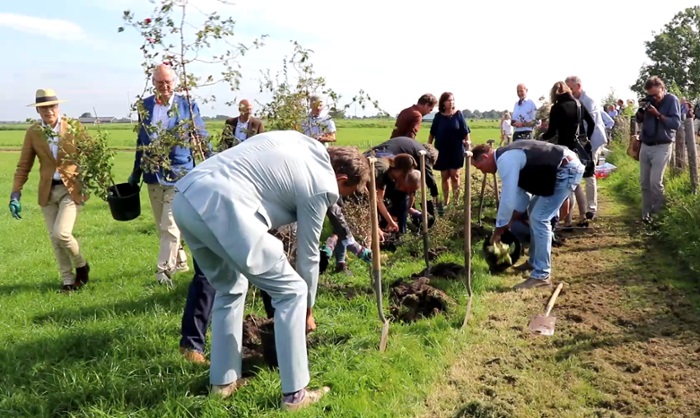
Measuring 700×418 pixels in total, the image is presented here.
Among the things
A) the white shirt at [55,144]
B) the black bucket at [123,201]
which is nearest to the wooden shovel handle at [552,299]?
the black bucket at [123,201]

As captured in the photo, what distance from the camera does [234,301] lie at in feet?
11.0

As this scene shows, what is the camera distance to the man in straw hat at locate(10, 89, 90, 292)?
230 inches

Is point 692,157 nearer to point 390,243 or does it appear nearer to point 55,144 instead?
point 390,243

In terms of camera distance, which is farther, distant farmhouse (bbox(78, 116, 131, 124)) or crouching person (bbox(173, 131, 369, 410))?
distant farmhouse (bbox(78, 116, 131, 124))

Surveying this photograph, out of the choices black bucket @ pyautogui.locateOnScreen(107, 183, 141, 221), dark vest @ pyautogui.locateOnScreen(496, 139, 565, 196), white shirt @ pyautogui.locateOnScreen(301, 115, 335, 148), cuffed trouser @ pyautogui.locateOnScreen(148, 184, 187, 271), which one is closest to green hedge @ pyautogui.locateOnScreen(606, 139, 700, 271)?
dark vest @ pyautogui.locateOnScreen(496, 139, 565, 196)

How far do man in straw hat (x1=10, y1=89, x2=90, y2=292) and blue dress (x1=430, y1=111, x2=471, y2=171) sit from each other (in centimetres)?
521

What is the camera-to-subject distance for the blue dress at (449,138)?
28.8ft

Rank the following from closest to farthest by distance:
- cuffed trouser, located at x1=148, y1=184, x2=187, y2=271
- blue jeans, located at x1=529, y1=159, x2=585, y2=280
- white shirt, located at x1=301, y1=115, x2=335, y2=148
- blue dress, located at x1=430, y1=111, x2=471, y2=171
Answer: white shirt, located at x1=301, y1=115, x2=335, y2=148, blue jeans, located at x1=529, y1=159, x2=585, y2=280, cuffed trouser, located at x1=148, y1=184, x2=187, y2=271, blue dress, located at x1=430, y1=111, x2=471, y2=171

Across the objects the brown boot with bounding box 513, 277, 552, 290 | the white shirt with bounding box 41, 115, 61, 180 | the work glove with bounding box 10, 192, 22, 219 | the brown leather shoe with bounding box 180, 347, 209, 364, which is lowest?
the brown boot with bounding box 513, 277, 552, 290

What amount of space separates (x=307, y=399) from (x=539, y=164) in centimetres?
342

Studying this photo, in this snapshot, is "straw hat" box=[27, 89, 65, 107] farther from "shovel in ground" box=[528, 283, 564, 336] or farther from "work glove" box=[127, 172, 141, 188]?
"shovel in ground" box=[528, 283, 564, 336]

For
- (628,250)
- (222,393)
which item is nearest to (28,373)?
(222,393)

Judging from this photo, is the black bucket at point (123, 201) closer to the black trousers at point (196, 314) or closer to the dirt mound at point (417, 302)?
the black trousers at point (196, 314)

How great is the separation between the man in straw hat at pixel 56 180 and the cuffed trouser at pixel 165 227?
777mm
